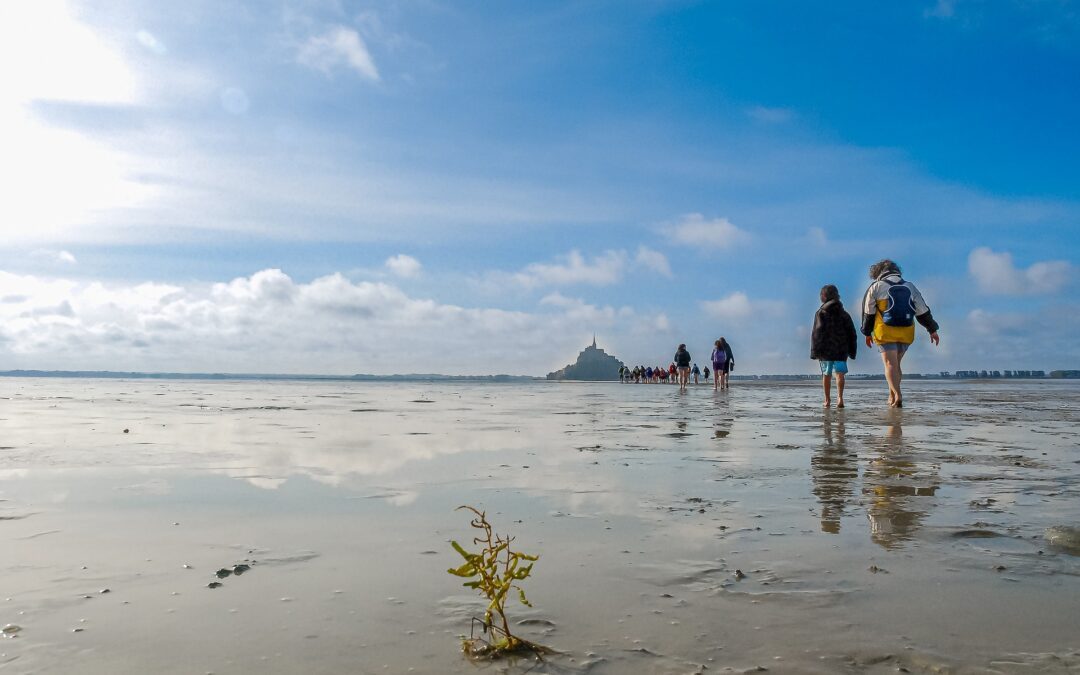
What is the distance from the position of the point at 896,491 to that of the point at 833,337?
9541 mm

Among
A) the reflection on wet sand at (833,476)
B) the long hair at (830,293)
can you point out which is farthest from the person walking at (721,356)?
the reflection on wet sand at (833,476)

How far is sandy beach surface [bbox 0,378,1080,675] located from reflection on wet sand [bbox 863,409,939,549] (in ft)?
0.09

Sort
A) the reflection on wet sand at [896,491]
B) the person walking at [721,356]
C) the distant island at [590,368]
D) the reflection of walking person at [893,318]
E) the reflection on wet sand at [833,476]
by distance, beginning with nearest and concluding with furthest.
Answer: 1. the reflection on wet sand at [896,491]
2. the reflection on wet sand at [833,476]
3. the reflection of walking person at [893,318]
4. the person walking at [721,356]
5. the distant island at [590,368]

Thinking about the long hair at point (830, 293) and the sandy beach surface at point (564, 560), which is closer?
the sandy beach surface at point (564, 560)

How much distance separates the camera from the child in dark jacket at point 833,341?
13320 mm

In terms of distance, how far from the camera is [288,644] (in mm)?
2002

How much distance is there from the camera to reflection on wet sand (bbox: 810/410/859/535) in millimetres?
3715

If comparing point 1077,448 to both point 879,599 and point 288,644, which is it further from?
point 288,644

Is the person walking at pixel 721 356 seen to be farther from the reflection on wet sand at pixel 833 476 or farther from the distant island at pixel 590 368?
the distant island at pixel 590 368

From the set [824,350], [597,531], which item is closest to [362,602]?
[597,531]

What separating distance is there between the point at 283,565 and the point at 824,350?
1226 cm

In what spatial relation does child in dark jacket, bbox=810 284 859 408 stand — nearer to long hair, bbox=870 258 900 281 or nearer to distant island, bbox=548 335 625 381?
long hair, bbox=870 258 900 281

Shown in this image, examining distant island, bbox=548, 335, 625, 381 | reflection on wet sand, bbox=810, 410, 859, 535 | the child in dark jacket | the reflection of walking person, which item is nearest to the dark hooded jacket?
the child in dark jacket

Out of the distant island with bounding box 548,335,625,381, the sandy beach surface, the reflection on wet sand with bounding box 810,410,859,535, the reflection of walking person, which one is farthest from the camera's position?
the distant island with bounding box 548,335,625,381
